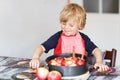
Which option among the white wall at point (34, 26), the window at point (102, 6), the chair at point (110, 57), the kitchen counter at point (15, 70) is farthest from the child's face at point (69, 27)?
the window at point (102, 6)

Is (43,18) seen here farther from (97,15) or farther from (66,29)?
(66,29)

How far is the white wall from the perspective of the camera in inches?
119

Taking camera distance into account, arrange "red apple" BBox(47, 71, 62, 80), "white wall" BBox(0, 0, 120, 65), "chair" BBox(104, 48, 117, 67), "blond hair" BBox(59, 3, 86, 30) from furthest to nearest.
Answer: "white wall" BBox(0, 0, 120, 65), "chair" BBox(104, 48, 117, 67), "blond hair" BBox(59, 3, 86, 30), "red apple" BBox(47, 71, 62, 80)

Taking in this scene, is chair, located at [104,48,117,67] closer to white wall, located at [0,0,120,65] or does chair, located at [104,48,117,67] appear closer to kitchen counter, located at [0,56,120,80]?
kitchen counter, located at [0,56,120,80]

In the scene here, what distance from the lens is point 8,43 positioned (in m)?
3.07

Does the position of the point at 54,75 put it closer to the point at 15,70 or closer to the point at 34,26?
the point at 15,70

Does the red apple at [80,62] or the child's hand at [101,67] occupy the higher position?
the red apple at [80,62]

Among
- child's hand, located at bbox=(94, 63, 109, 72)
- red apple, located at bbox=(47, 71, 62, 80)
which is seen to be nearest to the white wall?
child's hand, located at bbox=(94, 63, 109, 72)

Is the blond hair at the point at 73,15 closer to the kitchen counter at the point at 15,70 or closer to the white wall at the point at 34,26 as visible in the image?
the kitchen counter at the point at 15,70

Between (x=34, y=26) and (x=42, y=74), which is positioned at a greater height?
(x=34, y=26)

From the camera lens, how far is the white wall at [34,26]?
3018mm

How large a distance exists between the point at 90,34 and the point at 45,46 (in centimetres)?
159

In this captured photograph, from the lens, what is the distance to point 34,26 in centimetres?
324

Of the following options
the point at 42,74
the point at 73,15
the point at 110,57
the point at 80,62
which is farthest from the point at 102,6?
the point at 42,74
